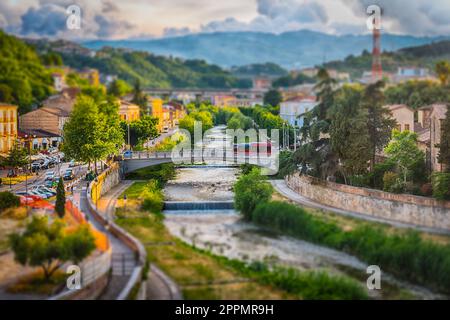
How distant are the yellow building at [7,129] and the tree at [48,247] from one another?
2178 centimetres

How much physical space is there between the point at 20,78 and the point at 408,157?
4260 cm

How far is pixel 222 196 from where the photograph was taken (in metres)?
30.2

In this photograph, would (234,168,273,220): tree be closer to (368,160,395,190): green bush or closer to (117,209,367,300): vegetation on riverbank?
(368,160,395,190): green bush

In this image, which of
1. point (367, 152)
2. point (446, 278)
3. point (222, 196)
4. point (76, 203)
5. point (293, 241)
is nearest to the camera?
point (446, 278)

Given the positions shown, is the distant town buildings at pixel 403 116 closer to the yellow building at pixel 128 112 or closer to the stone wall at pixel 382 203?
the stone wall at pixel 382 203

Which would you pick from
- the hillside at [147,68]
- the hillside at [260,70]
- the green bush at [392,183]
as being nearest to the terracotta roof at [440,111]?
the green bush at [392,183]

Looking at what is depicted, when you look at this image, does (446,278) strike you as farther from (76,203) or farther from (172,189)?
(172,189)

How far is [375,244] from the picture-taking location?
2022cm

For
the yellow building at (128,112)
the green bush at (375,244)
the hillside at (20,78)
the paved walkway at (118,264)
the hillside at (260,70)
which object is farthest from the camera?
the hillside at (260,70)

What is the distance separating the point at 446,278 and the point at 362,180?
9.94 m

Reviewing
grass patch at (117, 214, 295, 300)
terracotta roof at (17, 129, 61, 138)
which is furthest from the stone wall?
terracotta roof at (17, 129, 61, 138)

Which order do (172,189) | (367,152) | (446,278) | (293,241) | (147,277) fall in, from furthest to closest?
(172,189) < (367,152) < (293,241) < (446,278) < (147,277)

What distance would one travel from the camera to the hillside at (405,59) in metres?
121
